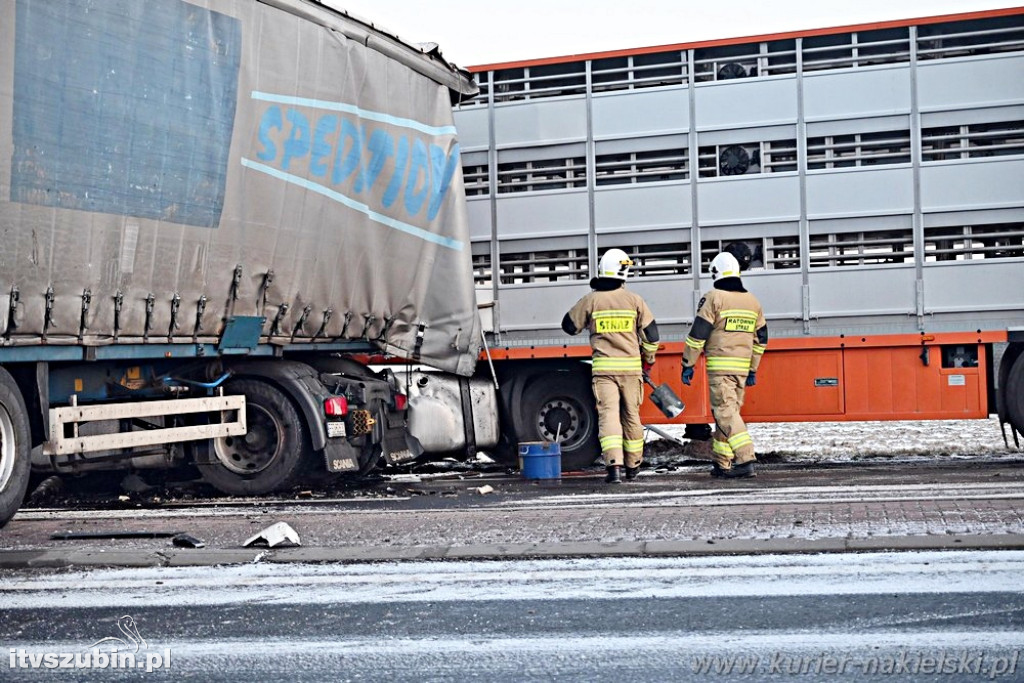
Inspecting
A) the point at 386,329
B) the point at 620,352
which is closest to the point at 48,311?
the point at 386,329

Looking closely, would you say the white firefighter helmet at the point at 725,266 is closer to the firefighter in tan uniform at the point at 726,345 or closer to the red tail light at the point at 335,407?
the firefighter in tan uniform at the point at 726,345

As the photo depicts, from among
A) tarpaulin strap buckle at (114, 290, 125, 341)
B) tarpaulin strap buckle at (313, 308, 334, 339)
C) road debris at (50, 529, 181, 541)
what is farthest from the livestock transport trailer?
road debris at (50, 529, 181, 541)

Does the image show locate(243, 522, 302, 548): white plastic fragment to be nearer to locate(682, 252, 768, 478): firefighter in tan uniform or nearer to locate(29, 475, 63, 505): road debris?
locate(29, 475, 63, 505): road debris

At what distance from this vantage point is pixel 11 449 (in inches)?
323

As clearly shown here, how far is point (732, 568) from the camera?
5797 mm

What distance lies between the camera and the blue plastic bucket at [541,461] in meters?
11.8

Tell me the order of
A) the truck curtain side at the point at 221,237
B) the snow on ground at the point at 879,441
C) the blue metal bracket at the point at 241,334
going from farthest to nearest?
1. the snow on ground at the point at 879,441
2. the blue metal bracket at the point at 241,334
3. the truck curtain side at the point at 221,237

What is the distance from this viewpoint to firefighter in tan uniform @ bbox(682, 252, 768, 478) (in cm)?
1134

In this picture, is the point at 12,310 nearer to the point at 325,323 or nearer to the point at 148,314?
the point at 148,314

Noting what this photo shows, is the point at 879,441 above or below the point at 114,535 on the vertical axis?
below

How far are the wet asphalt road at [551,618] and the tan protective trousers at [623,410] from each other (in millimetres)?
5285

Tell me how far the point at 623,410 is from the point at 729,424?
94cm

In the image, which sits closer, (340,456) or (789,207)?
(340,456)

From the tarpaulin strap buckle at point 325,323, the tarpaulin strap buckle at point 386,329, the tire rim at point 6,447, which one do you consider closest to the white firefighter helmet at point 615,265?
the tarpaulin strap buckle at point 386,329
